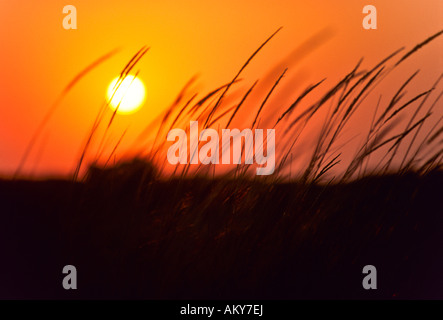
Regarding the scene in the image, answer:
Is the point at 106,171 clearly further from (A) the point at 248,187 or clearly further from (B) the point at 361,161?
(B) the point at 361,161

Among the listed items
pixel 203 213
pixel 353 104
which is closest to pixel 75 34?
pixel 203 213

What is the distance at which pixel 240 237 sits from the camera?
0.84 m

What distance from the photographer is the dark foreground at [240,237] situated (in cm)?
84

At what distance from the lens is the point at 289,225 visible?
0.84 m

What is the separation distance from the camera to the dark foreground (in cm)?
84
